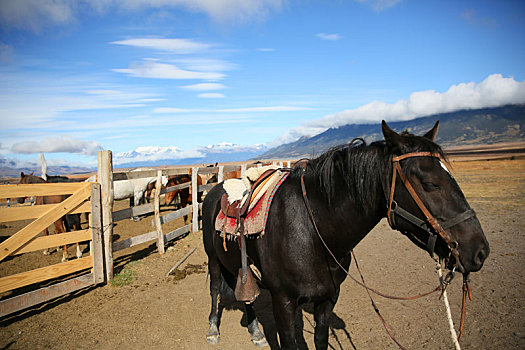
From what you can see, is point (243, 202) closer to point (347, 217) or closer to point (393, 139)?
point (347, 217)

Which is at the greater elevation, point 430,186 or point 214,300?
point 430,186

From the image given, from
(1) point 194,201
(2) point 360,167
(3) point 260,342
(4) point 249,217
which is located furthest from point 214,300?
(1) point 194,201

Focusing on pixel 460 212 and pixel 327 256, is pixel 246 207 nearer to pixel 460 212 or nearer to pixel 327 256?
pixel 327 256

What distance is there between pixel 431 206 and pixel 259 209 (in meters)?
1.41

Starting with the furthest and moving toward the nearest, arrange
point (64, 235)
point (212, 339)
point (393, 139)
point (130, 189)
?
1. point (130, 189)
2. point (64, 235)
3. point (212, 339)
4. point (393, 139)

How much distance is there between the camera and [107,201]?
5.33 m

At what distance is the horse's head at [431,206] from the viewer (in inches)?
77.7

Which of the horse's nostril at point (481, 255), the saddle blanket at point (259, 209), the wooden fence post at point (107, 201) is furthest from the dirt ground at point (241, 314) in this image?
the horse's nostril at point (481, 255)

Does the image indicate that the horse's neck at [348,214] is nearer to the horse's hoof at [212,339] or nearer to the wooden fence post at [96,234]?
the horse's hoof at [212,339]

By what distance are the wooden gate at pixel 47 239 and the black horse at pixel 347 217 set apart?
344 centimetres

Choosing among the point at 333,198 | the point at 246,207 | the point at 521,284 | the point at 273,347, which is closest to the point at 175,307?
the point at 273,347

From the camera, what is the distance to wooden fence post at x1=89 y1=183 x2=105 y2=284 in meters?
5.10

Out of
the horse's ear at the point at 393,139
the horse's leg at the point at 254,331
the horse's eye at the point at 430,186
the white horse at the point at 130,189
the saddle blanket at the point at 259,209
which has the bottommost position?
the horse's leg at the point at 254,331

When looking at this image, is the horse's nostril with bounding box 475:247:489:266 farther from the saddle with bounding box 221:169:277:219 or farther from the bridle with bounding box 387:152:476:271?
the saddle with bounding box 221:169:277:219
